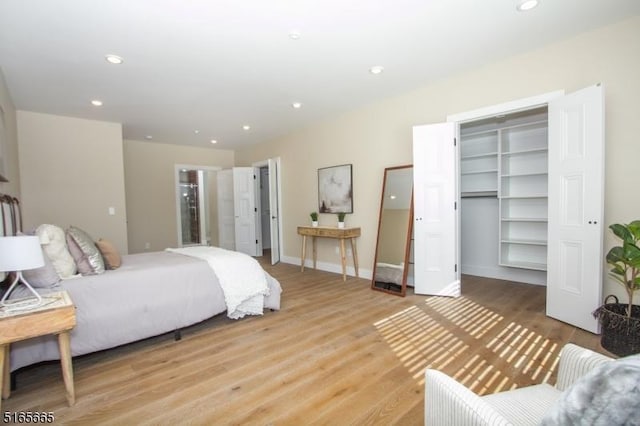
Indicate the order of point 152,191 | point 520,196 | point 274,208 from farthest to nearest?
1. point 152,191
2. point 274,208
3. point 520,196

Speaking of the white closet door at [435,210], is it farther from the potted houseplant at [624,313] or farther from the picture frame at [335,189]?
the potted houseplant at [624,313]

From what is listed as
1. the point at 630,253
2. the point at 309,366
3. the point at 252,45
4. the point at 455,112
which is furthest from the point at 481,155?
the point at 309,366

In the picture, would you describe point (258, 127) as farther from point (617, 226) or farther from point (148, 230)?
point (617, 226)

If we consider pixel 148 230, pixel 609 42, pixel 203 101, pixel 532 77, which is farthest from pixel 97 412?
pixel 148 230

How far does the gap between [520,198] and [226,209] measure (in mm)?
5890

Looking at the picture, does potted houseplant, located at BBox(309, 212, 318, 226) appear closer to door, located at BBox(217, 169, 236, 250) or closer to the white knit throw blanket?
the white knit throw blanket

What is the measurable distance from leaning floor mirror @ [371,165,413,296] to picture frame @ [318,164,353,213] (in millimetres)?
708

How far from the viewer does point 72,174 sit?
14.9 ft

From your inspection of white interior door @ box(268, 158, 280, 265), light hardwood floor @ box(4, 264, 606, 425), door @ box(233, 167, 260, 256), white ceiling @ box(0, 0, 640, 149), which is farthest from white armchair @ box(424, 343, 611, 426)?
door @ box(233, 167, 260, 256)

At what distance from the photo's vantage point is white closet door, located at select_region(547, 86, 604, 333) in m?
2.50

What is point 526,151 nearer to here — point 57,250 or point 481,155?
point 481,155

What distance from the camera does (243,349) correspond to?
2406 mm

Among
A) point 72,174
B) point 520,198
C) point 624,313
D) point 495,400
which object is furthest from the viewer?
point 72,174

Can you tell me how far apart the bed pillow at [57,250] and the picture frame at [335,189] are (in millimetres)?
3450
